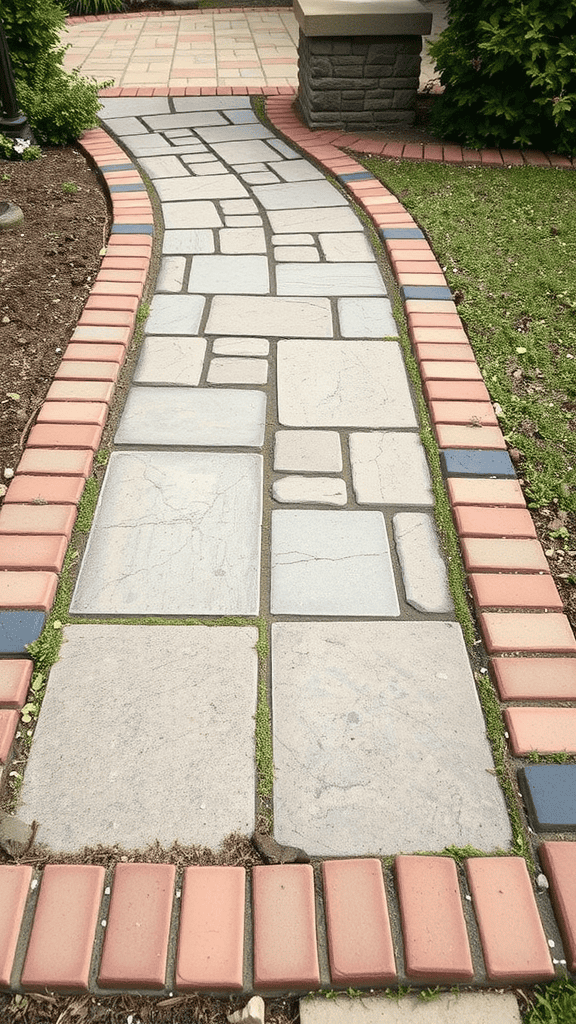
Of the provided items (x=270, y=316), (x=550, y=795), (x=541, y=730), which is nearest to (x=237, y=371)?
(x=270, y=316)

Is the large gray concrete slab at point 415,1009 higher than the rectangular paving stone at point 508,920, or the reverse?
the rectangular paving stone at point 508,920

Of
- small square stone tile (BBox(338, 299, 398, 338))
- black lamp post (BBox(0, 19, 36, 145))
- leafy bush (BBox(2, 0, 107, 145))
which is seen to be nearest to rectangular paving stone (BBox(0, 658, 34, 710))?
small square stone tile (BBox(338, 299, 398, 338))

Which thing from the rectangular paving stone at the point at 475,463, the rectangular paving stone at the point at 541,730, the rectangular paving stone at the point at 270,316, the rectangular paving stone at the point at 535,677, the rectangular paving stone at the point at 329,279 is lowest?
the rectangular paving stone at the point at 541,730

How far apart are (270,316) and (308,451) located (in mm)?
940

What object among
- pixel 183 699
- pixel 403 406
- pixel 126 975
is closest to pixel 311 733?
pixel 183 699

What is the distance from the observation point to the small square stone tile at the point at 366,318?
2969 mm

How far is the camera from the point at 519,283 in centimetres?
326

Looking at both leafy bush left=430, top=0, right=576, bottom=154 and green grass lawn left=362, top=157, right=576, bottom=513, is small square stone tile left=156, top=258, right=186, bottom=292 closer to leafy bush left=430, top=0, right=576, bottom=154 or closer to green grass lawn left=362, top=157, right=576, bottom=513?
green grass lawn left=362, top=157, right=576, bottom=513

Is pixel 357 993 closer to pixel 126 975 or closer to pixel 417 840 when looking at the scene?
pixel 417 840

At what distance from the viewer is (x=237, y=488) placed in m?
2.23

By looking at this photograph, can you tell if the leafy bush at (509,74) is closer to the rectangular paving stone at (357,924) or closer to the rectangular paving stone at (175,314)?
the rectangular paving stone at (175,314)

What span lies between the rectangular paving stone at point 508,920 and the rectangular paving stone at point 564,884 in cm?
4

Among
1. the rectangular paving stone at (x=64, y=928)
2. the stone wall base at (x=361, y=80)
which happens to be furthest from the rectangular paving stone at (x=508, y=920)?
the stone wall base at (x=361, y=80)

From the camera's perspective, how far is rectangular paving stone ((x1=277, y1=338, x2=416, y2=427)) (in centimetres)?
252
